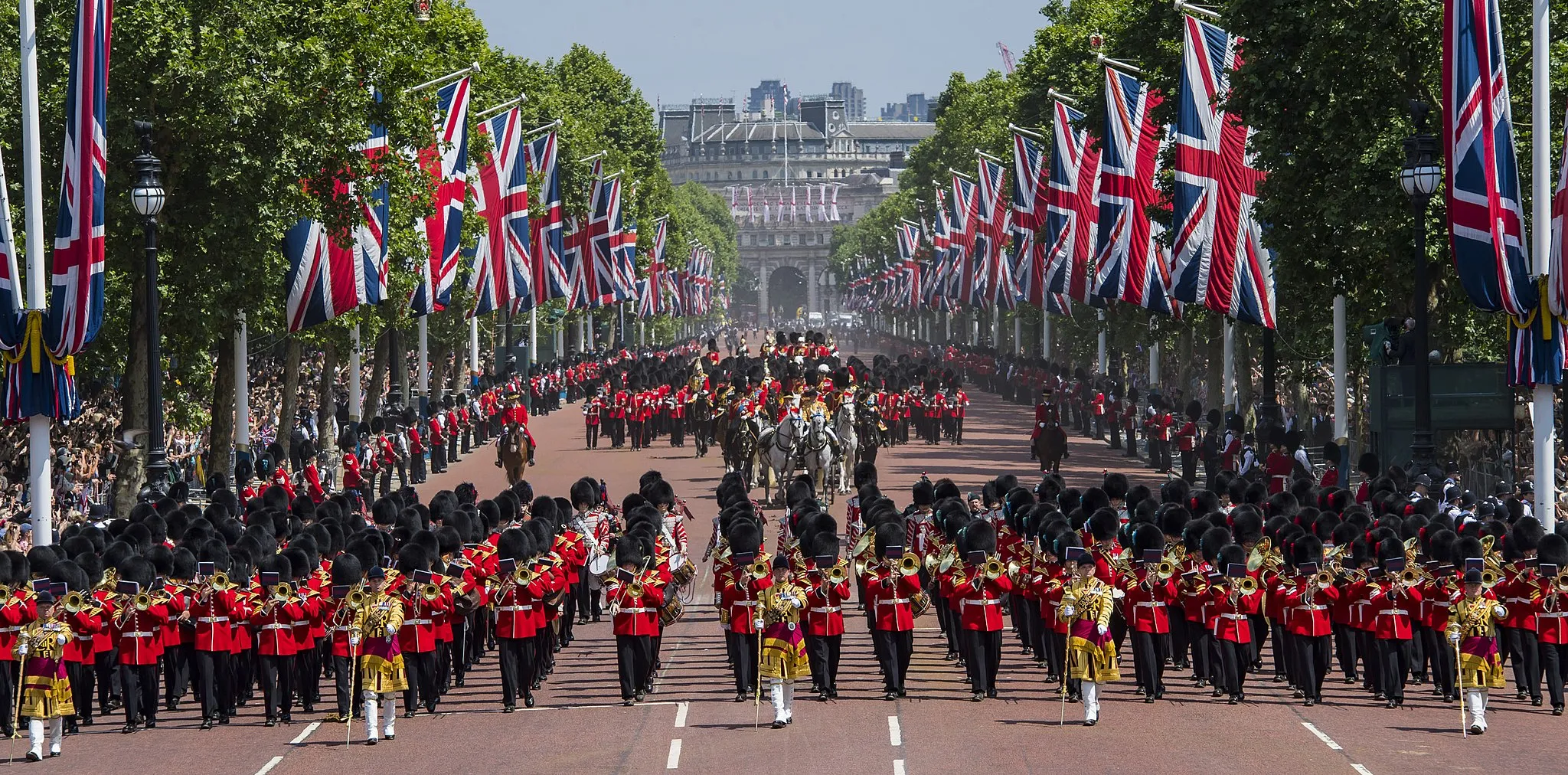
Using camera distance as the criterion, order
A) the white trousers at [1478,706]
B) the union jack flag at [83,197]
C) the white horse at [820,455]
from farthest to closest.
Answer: the white horse at [820,455], the union jack flag at [83,197], the white trousers at [1478,706]

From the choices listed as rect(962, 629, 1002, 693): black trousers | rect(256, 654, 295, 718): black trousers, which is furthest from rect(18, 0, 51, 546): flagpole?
rect(962, 629, 1002, 693): black trousers

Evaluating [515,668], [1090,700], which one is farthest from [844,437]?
[1090,700]

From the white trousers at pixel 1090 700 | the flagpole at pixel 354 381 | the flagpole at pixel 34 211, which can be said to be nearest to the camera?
the white trousers at pixel 1090 700

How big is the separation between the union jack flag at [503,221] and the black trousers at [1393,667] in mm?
25432

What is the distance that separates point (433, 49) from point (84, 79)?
24.8 meters

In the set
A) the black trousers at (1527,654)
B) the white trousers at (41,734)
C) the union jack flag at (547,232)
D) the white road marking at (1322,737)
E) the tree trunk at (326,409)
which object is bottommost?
the white road marking at (1322,737)

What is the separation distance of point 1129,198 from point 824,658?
1798 centimetres

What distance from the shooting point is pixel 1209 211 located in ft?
97.6

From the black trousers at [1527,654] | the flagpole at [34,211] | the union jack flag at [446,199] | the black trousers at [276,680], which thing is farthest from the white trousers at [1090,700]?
the union jack flag at [446,199]

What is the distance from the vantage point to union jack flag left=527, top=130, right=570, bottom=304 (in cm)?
4862

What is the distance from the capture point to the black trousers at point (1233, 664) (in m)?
17.3

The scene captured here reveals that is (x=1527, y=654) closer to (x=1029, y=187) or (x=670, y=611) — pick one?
(x=670, y=611)

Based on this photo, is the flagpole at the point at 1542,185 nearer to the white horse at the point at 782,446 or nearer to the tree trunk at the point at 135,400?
the white horse at the point at 782,446

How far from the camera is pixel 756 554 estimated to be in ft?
57.2
